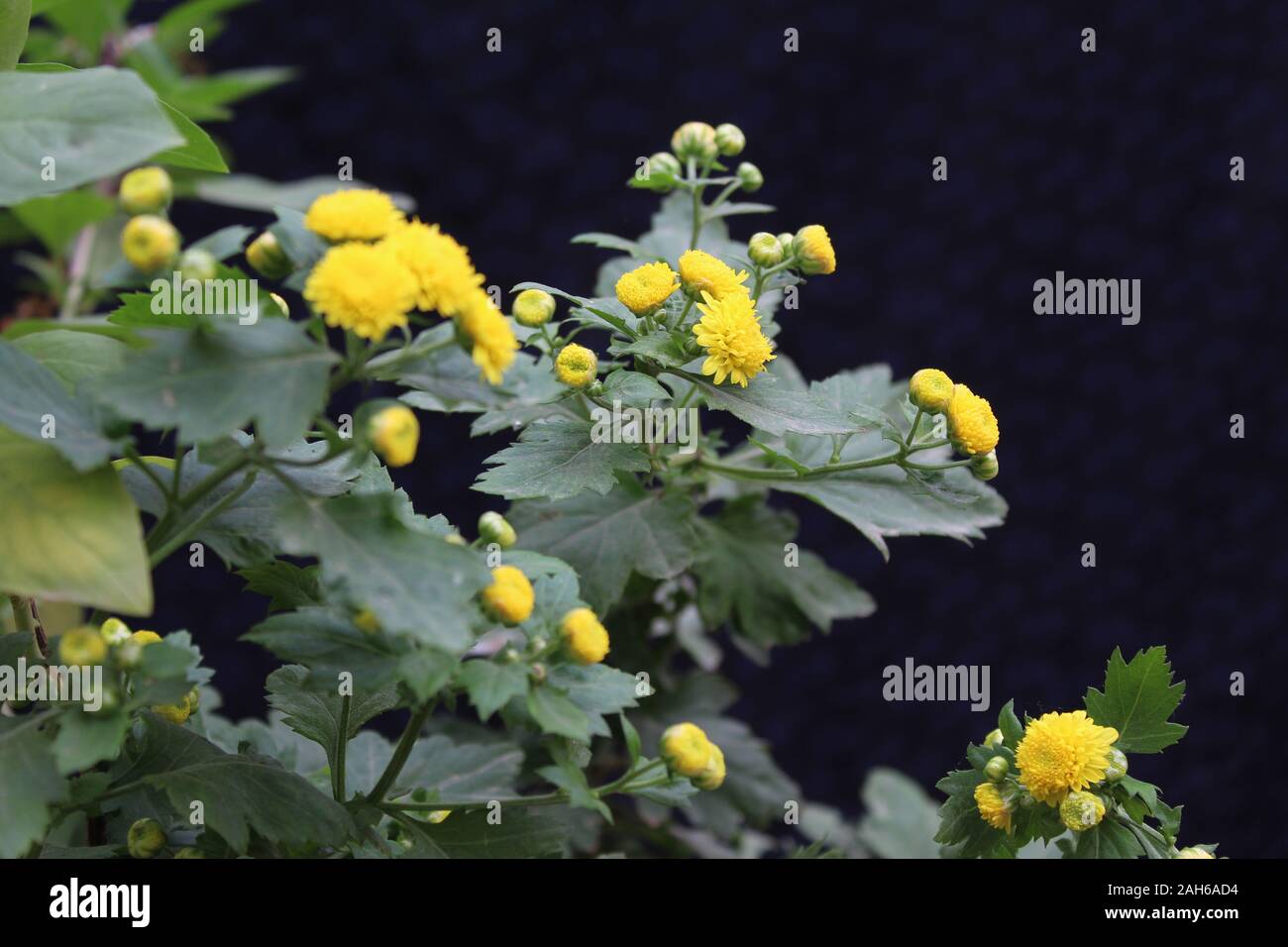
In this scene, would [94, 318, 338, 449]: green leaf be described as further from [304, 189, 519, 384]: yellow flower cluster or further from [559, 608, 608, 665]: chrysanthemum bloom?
[559, 608, 608, 665]: chrysanthemum bloom

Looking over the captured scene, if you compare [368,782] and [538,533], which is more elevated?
[538,533]

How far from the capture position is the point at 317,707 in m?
0.62

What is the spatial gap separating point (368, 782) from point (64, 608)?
30 cm

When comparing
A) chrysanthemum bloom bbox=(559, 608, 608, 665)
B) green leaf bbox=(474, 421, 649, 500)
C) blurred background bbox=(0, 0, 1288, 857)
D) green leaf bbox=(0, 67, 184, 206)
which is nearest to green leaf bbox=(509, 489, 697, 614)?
green leaf bbox=(474, 421, 649, 500)


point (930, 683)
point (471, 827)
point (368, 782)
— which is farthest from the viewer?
point (930, 683)

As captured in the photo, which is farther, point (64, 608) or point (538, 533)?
point (64, 608)

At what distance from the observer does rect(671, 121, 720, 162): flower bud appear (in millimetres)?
731

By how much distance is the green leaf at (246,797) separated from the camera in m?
0.52

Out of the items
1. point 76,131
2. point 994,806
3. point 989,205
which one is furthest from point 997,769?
point 989,205

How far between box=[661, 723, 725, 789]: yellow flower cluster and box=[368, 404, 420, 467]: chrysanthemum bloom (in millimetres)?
161
